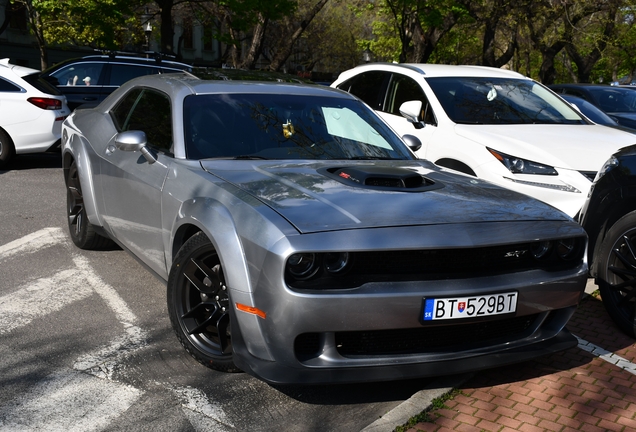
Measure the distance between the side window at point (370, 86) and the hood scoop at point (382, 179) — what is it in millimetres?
4861

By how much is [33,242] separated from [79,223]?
637 mm

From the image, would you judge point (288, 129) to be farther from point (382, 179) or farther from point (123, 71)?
point (123, 71)

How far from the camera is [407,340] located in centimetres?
371

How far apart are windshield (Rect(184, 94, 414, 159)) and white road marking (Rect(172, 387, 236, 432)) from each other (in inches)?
57.1

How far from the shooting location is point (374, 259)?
356cm

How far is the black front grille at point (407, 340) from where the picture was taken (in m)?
3.58

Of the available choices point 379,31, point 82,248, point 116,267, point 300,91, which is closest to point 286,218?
point 300,91

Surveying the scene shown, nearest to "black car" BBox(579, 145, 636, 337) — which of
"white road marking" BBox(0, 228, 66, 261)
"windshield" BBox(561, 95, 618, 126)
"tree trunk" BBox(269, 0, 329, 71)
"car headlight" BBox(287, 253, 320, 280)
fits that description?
"car headlight" BBox(287, 253, 320, 280)

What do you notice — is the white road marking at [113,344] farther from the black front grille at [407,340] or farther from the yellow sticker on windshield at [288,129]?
the yellow sticker on windshield at [288,129]

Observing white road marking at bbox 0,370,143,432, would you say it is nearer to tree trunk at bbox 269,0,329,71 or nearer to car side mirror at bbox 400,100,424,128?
car side mirror at bbox 400,100,424,128

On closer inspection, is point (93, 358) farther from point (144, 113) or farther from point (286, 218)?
point (144, 113)

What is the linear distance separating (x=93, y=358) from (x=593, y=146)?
4908 mm

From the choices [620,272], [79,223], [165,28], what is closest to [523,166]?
[620,272]

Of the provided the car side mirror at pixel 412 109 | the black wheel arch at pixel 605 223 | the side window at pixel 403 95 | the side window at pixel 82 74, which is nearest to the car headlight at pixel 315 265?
the black wheel arch at pixel 605 223
